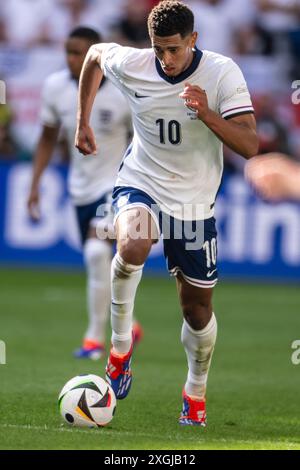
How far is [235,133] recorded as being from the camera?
640 centimetres

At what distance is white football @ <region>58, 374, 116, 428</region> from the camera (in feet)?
20.9

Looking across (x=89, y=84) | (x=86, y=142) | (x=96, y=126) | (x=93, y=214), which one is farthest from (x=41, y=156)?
(x=86, y=142)

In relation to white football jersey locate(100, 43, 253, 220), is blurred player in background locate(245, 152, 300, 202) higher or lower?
higher

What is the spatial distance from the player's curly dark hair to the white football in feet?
6.66

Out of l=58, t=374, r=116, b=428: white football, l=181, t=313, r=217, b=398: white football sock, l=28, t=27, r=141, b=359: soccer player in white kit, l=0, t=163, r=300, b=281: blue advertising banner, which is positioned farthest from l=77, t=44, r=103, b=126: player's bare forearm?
l=0, t=163, r=300, b=281: blue advertising banner

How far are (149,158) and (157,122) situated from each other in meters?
0.24

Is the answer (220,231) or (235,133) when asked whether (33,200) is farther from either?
(220,231)

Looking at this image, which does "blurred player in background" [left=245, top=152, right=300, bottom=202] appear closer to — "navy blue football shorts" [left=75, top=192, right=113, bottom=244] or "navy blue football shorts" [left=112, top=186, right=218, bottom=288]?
"navy blue football shorts" [left=112, top=186, right=218, bottom=288]

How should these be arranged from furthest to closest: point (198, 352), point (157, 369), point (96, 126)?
1. point (96, 126)
2. point (157, 369)
3. point (198, 352)

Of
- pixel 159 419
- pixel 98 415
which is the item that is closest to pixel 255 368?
pixel 159 419

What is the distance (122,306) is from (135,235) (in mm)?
487

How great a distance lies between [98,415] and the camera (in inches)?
252

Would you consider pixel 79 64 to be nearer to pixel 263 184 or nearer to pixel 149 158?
pixel 149 158

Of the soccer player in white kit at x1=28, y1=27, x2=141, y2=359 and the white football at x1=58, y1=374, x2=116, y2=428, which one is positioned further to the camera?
the soccer player in white kit at x1=28, y1=27, x2=141, y2=359
